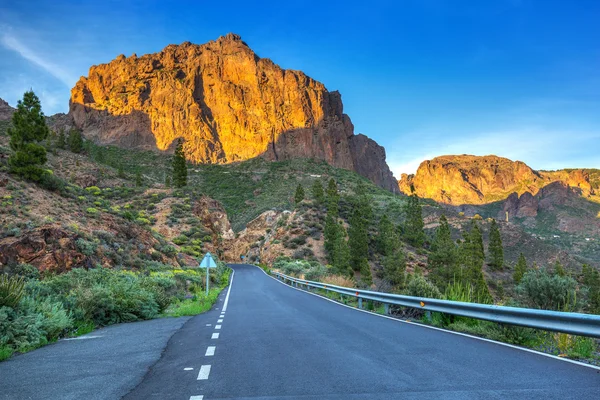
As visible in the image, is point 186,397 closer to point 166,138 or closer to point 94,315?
point 94,315

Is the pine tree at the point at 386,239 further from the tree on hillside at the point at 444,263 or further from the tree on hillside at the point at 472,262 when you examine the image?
the tree on hillside at the point at 472,262

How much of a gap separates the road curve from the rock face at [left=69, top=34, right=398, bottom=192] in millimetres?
147378

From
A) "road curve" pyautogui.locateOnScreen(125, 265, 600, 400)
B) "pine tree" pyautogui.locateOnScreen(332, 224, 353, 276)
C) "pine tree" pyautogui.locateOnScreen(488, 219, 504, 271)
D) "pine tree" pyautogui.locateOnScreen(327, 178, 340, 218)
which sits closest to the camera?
"road curve" pyautogui.locateOnScreen(125, 265, 600, 400)

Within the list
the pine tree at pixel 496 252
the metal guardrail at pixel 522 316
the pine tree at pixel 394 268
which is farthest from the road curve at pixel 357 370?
the pine tree at pixel 496 252

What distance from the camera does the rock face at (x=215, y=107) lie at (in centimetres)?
16012

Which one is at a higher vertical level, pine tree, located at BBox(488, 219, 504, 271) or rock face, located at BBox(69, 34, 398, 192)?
rock face, located at BBox(69, 34, 398, 192)

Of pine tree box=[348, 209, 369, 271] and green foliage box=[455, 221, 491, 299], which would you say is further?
pine tree box=[348, 209, 369, 271]

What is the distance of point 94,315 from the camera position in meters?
11.4

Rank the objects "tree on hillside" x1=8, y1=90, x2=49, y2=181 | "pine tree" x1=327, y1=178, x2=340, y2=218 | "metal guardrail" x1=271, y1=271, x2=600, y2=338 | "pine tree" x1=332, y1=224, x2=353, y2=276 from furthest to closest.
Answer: "pine tree" x1=327, y1=178, x2=340, y2=218 → "pine tree" x1=332, y1=224, x2=353, y2=276 → "tree on hillside" x1=8, y1=90, x2=49, y2=181 → "metal guardrail" x1=271, y1=271, x2=600, y2=338

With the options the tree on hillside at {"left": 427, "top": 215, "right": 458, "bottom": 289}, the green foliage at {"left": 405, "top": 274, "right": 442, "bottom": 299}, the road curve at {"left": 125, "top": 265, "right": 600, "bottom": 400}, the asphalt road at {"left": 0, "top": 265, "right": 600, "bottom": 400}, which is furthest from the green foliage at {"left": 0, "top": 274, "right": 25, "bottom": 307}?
the tree on hillside at {"left": 427, "top": 215, "right": 458, "bottom": 289}

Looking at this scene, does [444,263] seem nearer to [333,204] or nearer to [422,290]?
[333,204]

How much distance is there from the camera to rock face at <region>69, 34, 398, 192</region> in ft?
525

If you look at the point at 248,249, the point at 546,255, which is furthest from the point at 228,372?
the point at 546,255

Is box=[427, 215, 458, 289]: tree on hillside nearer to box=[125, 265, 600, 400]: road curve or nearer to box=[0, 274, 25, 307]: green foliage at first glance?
box=[125, 265, 600, 400]: road curve
